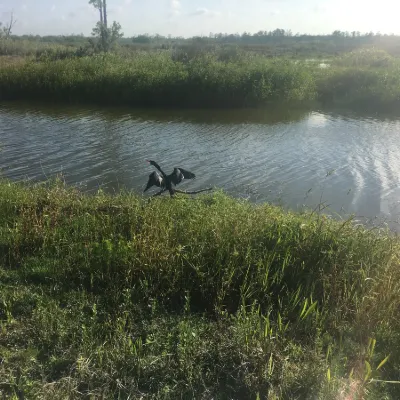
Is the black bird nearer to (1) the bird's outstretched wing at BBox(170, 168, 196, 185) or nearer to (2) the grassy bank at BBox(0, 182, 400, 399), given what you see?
(1) the bird's outstretched wing at BBox(170, 168, 196, 185)

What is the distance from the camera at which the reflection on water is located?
9359 millimetres

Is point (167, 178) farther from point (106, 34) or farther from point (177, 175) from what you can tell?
point (106, 34)

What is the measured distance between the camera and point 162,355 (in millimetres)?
3148

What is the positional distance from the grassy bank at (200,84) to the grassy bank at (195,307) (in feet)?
48.4

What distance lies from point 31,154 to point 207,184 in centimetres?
523

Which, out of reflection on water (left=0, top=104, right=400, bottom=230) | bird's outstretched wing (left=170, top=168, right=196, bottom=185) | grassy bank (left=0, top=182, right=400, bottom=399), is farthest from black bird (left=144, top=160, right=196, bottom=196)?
reflection on water (left=0, top=104, right=400, bottom=230)

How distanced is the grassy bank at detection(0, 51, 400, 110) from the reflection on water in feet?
5.92

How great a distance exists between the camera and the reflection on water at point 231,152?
9.36 metres

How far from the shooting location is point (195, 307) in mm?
4066

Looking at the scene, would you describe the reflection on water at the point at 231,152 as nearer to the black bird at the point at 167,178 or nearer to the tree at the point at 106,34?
the black bird at the point at 167,178

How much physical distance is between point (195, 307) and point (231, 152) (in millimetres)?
8439

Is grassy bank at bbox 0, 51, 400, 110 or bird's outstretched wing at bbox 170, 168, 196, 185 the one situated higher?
grassy bank at bbox 0, 51, 400, 110

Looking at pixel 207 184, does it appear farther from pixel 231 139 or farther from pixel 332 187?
pixel 231 139

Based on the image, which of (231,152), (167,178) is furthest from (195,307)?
(231,152)
